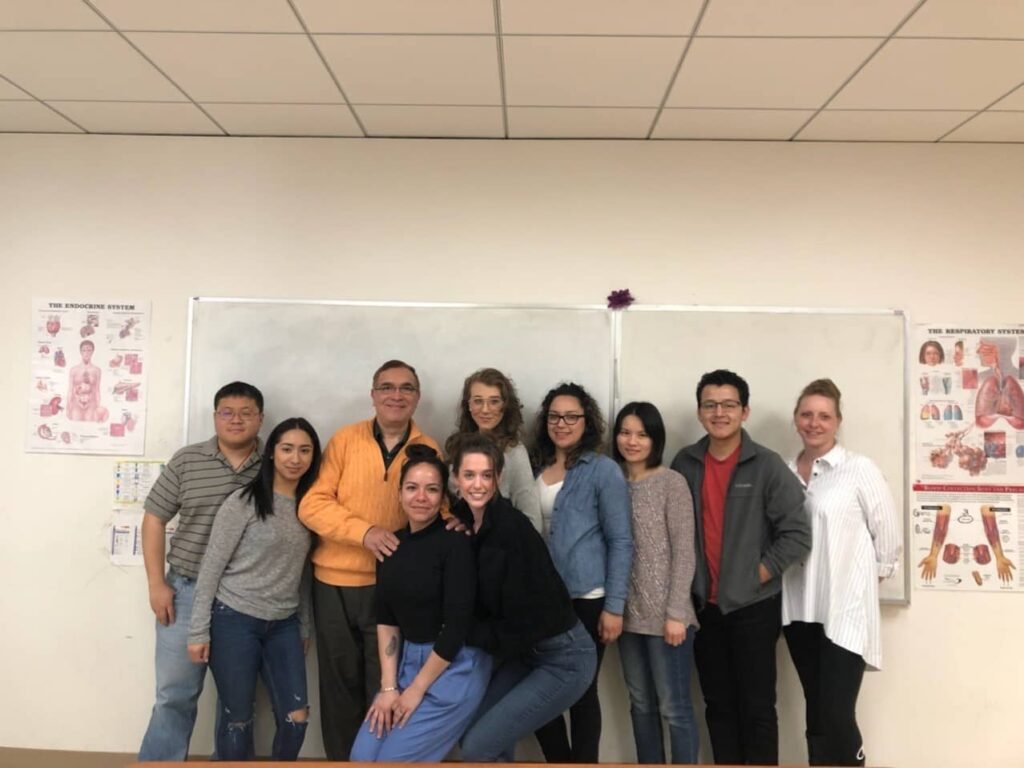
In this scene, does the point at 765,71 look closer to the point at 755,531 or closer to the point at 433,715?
the point at 755,531

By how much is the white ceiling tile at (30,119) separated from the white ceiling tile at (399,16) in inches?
57.2

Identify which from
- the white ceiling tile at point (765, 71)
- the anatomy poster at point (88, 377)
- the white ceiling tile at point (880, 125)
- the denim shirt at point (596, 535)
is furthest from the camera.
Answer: the anatomy poster at point (88, 377)

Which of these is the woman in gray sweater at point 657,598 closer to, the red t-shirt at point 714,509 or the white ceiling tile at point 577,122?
the red t-shirt at point 714,509

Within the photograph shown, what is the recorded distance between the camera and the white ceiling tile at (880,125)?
259cm

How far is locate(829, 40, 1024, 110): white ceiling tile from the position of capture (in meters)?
2.12

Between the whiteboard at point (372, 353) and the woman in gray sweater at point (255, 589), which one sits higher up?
the whiteboard at point (372, 353)

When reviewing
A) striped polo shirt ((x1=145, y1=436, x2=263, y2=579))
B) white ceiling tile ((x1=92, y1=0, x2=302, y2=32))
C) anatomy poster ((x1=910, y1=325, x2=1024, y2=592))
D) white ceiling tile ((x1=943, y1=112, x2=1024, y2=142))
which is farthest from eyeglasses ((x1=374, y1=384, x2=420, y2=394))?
white ceiling tile ((x1=943, y1=112, x2=1024, y2=142))

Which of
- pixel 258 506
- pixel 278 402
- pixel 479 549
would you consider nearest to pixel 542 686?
pixel 479 549

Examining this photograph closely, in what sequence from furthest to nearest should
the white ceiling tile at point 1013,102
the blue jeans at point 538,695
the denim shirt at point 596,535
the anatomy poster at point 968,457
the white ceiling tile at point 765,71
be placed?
the anatomy poster at point 968,457
the white ceiling tile at point 1013,102
the denim shirt at point 596,535
the white ceiling tile at point 765,71
the blue jeans at point 538,695

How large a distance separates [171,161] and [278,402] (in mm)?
1180

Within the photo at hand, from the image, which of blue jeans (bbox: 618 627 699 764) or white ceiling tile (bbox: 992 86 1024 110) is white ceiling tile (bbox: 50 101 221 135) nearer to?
blue jeans (bbox: 618 627 699 764)

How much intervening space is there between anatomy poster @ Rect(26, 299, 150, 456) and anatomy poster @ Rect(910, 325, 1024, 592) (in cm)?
335

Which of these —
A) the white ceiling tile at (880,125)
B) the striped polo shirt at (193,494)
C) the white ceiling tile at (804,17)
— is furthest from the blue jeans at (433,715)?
the white ceiling tile at (880,125)

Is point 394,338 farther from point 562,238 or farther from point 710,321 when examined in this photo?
point 710,321
